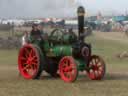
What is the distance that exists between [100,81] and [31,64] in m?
2.14

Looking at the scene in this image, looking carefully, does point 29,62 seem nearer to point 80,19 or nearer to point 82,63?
point 82,63

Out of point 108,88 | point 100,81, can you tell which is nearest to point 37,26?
point 100,81

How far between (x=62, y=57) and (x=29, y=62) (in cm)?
108

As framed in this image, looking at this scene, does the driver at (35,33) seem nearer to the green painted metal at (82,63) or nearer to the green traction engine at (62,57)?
the green traction engine at (62,57)

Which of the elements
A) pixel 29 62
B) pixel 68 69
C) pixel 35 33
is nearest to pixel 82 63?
pixel 68 69

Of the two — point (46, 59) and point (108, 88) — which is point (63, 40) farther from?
point (108, 88)

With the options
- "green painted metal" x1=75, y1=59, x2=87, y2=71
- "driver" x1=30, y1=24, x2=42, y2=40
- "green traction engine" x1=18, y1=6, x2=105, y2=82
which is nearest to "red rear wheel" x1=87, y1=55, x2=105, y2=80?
"green traction engine" x1=18, y1=6, x2=105, y2=82

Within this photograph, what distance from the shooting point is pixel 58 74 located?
13.0 meters

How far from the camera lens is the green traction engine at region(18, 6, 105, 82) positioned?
39.0ft

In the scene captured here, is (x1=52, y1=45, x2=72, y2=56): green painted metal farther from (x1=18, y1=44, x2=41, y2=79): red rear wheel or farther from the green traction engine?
(x1=18, y1=44, x2=41, y2=79): red rear wheel

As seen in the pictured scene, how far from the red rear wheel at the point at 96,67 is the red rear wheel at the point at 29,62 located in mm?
1490

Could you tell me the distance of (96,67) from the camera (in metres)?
12.5

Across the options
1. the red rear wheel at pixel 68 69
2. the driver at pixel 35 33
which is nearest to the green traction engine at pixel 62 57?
the red rear wheel at pixel 68 69

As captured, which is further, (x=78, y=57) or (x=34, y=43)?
(x=34, y=43)
